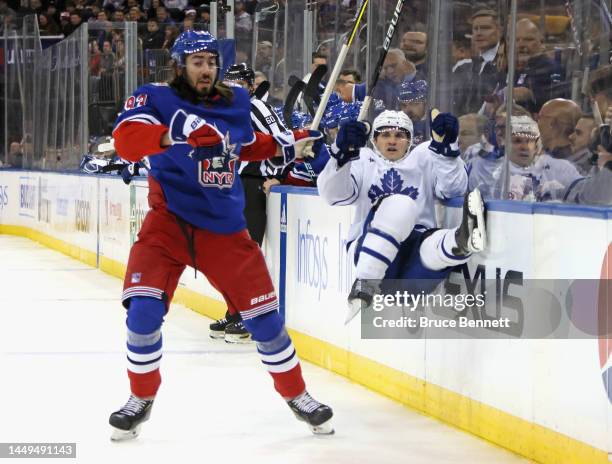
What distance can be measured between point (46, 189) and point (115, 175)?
286 cm

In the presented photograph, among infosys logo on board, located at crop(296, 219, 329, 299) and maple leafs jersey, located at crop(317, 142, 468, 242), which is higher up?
maple leafs jersey, located at crop(317, 142, 468, 242)

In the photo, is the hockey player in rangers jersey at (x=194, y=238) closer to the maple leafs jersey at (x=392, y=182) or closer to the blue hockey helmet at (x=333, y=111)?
the maple leafs jersey at (x=392, y=182)

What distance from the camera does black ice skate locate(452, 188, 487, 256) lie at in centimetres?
356

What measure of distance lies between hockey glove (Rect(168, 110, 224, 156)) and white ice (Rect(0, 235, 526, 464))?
0.88 m

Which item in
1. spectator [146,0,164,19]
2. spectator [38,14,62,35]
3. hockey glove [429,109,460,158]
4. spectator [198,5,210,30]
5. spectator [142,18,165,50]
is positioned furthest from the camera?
spectator [38,14,62,35]

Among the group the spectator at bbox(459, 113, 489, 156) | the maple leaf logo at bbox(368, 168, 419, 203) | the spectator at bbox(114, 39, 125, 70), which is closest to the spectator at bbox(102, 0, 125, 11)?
the spectator at bbox(114, 39, 125, 70)

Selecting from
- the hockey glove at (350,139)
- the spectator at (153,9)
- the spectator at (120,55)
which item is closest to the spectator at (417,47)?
the hockey glove at (350,139)

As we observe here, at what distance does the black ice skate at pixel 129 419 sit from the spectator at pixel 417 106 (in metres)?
1.81

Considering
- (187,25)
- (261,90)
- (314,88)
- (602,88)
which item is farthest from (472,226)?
(187,25)

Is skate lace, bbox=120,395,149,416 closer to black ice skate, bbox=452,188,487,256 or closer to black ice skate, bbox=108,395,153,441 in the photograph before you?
black ice skate, bbox=108,395,153,441

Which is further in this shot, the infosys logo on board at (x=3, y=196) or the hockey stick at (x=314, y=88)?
the infosys logo on board at (x=3, y=196)

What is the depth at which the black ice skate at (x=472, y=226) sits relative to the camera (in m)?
3.56

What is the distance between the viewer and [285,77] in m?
6.99

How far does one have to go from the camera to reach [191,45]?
361 centimetres
